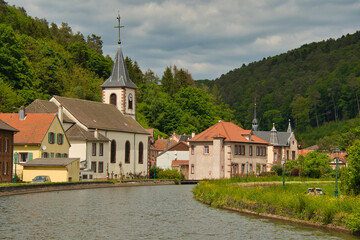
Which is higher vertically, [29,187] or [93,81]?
[93,81]

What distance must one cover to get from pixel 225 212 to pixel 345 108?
560ft

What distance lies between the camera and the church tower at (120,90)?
94.1 meters

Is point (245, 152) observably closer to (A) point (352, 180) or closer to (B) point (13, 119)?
(B) point (13, 119)

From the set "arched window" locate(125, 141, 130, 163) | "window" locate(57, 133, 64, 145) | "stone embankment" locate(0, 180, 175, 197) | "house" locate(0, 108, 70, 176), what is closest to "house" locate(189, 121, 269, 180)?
"arched window" locate(125, 141, 130, 163)

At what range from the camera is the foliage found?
33.8 metres

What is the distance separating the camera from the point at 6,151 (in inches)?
2251

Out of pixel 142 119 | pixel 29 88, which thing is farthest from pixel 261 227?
pixel 142 119

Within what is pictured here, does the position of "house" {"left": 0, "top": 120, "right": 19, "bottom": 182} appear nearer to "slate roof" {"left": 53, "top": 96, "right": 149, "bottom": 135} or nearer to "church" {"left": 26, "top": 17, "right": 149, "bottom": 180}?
"church" {"left": 26, "top": 17, "right": 149, "bottom": 180}

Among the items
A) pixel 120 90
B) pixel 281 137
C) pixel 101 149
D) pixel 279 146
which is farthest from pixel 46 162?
pixel 281 137

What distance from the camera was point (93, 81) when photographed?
138 m

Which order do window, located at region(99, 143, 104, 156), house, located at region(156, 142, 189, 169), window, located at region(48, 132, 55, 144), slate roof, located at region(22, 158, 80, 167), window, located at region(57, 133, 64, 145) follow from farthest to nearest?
house, located at region(156, 142, 189, 169), window, located at region(99, 143, 104, 156), window, located at region(57, 133, 64, 145), window, located at region(48, 132, 55, 144), slate roof, located at region(22, 158, 80, 167)

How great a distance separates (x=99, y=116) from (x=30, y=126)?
19.3 meters

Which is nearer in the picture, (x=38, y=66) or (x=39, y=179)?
(x=39, y=179)

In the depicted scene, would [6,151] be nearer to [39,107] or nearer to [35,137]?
[35,137]
